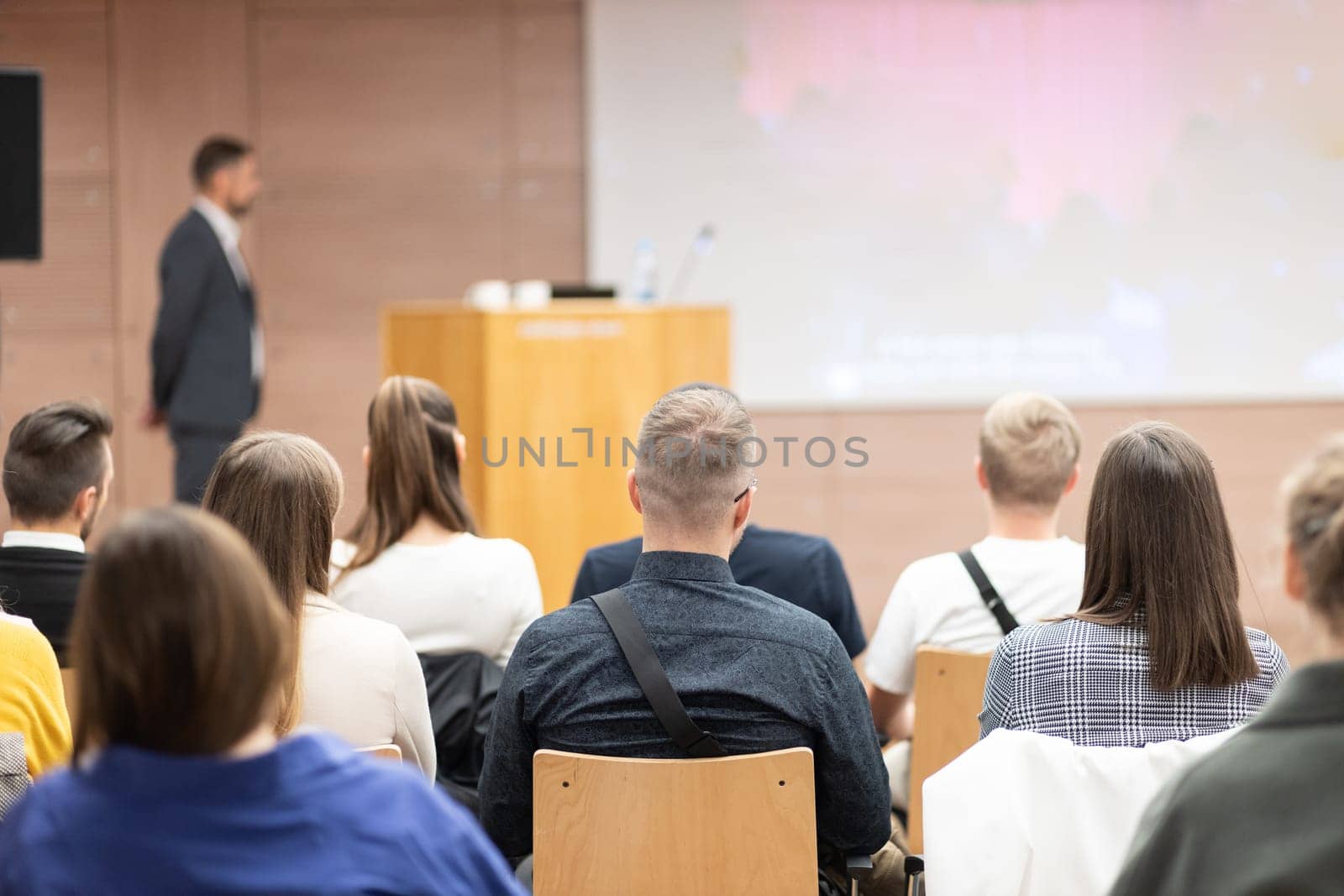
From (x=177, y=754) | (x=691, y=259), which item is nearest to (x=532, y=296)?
(x=691, y=259)

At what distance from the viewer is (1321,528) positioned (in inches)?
43.9

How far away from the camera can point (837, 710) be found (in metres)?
1.78

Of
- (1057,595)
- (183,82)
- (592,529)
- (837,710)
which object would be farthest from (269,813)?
(183,82)

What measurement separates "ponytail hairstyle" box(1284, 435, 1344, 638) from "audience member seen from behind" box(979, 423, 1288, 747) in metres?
0.65

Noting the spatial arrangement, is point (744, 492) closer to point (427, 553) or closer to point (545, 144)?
point (427, 553)

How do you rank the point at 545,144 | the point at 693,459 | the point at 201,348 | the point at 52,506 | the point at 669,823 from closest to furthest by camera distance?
1. the point at 669,823
2. the point at 693,459
3. the point at 52,506
4. the point at 201,348
5. the point at 545,144

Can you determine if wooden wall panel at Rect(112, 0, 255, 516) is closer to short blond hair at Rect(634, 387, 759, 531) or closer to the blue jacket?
short blond hair at Rect(634, 387, 759, 531)

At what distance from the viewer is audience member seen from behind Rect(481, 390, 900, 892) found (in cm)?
174

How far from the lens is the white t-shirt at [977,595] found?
2500mm

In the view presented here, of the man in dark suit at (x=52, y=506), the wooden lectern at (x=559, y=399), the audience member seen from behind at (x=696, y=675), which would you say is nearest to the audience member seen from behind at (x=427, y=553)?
the man in dark suit at (x=52, y=506)

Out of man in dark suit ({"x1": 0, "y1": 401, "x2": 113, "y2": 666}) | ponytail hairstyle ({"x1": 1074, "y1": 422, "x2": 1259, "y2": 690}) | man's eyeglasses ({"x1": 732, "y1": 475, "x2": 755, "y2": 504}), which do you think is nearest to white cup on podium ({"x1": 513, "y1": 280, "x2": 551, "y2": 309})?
man in dark suit ({"x1": 0, "y1": 401, "x2": 113, "y2": 666})

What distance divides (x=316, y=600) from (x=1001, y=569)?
1282mm

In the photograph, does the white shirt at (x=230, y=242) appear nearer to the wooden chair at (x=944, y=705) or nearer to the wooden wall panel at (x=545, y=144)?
the wooden wall panel at (x=545, y=144)

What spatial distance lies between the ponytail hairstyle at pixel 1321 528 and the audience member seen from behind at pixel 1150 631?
65cm
